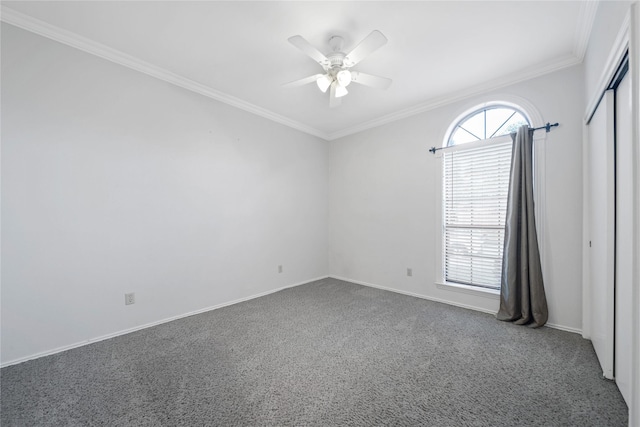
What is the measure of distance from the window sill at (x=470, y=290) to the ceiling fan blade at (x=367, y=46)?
9.23ft

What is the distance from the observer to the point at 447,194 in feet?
10.9

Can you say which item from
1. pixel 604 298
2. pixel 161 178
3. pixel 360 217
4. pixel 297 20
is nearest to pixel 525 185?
pixel 604 298

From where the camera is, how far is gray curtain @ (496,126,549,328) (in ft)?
8.27

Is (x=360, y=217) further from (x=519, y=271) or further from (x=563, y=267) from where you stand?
(x=563, y=267)

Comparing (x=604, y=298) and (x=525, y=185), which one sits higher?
(x=525, y=185)

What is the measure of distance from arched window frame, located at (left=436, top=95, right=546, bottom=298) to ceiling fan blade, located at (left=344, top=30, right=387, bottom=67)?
1.82 meters

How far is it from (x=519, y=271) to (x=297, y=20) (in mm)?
3180

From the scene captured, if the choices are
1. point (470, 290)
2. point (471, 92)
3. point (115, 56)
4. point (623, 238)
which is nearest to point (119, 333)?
point (115, 56)

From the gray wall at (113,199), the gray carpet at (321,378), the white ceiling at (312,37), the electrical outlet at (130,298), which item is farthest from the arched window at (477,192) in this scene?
the electrical outlet at (130,298)

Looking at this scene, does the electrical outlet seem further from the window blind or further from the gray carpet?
the window blind

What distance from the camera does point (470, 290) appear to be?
9.98 ft

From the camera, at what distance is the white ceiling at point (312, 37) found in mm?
1880

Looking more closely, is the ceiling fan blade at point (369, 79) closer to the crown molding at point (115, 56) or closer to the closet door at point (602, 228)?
the closet door at point (602, 228)

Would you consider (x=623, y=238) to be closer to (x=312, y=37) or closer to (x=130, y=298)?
(x=312, y=37)
